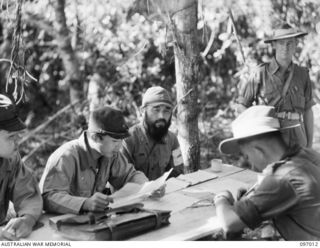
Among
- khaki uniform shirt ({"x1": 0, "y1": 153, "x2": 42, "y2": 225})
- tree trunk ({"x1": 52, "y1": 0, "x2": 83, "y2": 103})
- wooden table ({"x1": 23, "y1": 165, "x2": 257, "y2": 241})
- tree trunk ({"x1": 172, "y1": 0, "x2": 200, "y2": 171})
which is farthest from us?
tree trunk ({"x1": 52, "y1": 0, "x2": 83, "y2": 103})

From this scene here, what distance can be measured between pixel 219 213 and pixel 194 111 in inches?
84.0

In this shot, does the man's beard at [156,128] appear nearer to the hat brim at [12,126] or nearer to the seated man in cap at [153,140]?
the seated man in cap at [153,140]

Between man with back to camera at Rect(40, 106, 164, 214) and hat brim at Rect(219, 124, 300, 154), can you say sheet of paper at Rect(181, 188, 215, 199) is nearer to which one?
man with back to camera at Rect(40, 106, 164, 214)

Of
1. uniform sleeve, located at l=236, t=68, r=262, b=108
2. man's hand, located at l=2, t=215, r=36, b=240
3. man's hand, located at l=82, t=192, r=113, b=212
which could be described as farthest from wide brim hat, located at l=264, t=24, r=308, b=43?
man's hand, located at l=2, t=215, r=36, b=240

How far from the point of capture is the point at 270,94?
4562 millimetres

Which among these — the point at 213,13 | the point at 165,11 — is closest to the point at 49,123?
the point at 213,13

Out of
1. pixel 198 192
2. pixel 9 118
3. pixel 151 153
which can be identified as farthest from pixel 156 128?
pixel 9 118

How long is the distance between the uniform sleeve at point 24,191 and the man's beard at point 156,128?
156cm

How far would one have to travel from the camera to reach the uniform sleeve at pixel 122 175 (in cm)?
384

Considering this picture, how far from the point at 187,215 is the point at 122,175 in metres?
0.89

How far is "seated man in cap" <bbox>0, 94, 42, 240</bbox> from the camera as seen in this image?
2863 millimetres

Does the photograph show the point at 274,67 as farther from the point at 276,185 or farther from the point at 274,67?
the point at 276,185

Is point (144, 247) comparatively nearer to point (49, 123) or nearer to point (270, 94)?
point (270, 94)

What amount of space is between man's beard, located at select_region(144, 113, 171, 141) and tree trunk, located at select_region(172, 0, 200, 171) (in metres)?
0.36
